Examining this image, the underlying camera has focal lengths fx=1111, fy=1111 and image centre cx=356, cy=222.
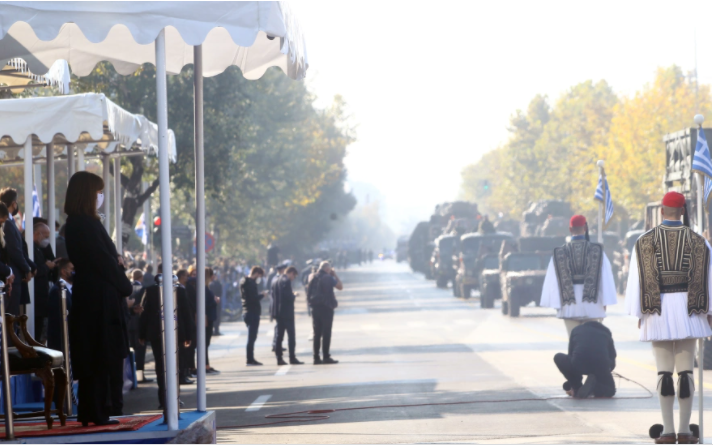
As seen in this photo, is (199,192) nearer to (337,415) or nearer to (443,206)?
(337,415)

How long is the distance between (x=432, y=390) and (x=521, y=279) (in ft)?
61.3

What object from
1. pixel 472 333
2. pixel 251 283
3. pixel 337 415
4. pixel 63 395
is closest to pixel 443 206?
pixel 472 333

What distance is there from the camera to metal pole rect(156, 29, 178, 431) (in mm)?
7035

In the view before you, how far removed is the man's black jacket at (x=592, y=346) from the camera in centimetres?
1258

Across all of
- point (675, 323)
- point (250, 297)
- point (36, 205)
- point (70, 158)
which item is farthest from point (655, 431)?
point (250, 297)

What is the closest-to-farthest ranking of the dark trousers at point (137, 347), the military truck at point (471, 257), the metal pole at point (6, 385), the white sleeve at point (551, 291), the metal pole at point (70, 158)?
1. the metal pole at point (6, 385)
2. the white sleeve at point (551, 291)
3. the metal pole at point (70, 158)
4. the dark trousers at point (137, 347)
5. the military truck at point (471, 257)

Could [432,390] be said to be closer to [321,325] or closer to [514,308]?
[321,325]

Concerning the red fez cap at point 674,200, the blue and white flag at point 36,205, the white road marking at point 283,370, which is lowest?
the white road marking at point 283,370

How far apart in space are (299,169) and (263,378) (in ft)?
137

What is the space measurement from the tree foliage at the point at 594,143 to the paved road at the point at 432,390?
114ft

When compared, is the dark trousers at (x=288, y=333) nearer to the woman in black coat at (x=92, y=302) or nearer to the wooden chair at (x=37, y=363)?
the wooden chair at (x=37, y=363)

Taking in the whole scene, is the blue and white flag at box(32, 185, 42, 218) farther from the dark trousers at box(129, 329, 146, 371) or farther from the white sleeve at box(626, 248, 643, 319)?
the white sleeve at box(626, 248, 643, 319)

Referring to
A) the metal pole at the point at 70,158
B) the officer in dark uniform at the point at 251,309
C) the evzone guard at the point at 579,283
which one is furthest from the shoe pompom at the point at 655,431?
the officer in dark uniform at the point at 251,309

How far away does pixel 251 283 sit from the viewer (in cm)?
2183
